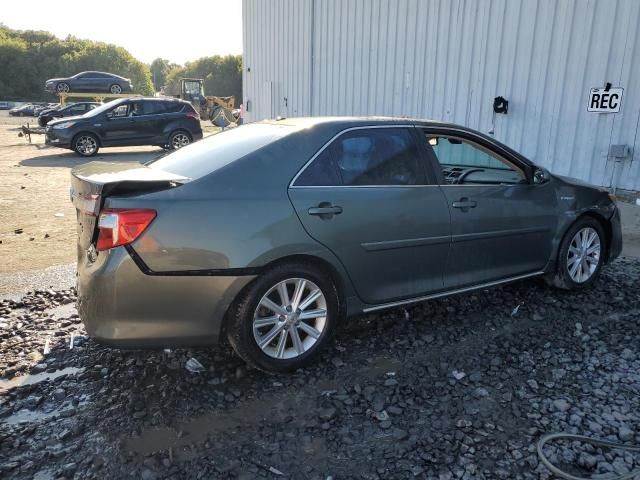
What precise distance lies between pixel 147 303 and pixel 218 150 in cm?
116

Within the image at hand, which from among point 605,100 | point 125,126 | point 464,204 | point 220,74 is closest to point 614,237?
point 464,204

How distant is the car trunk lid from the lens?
2947 millimetres

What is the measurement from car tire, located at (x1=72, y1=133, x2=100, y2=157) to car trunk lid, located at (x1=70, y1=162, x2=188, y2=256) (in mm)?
12730

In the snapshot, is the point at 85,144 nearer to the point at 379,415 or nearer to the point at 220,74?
the point at 379,415

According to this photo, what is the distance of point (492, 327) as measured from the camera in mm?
4137

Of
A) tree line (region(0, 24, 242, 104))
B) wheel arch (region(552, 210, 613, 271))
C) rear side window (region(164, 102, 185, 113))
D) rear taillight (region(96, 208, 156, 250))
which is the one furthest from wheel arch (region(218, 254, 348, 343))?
tree line (region(0, 24, 242, 104))

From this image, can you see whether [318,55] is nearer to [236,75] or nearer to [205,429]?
[205,429]

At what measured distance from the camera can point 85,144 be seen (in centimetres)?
1505

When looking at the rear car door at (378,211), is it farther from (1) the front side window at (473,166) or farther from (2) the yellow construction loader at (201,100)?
(2) the yellow construction loader at (201,100)

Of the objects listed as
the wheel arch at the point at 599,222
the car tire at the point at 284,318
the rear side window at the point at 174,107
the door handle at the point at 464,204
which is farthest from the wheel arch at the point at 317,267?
the rear side window at the point at 174,107

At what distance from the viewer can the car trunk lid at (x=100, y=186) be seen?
9.67 ft

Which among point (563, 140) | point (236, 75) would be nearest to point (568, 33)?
point (563, 140)

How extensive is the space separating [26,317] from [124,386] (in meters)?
1.48

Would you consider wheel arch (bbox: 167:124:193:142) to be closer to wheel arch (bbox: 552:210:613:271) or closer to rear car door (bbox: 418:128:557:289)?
rear car door (bbox: 418:128:557:289)
